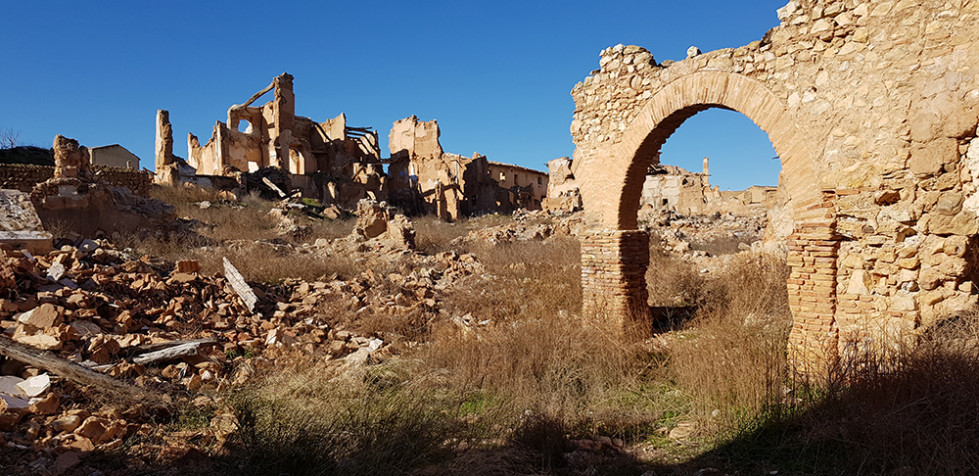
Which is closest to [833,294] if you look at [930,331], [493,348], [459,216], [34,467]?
[930,331]

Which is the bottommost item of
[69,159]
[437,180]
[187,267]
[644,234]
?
[187,267]

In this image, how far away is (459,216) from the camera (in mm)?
28781

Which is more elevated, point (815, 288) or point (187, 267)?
point (187, 267)

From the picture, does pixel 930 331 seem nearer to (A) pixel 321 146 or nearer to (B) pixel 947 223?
(B) pixel 947 223

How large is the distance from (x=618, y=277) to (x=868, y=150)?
10.2ft

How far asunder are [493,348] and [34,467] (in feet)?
12.6

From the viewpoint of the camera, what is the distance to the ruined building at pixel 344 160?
28.6 m

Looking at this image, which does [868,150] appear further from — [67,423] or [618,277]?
[67,423]

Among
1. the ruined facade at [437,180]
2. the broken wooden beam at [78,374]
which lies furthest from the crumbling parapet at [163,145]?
the broken wooden beam at [78,374]

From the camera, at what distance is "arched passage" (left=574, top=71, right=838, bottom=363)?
5.02 m

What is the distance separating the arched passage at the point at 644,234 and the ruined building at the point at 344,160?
21062 millimetres

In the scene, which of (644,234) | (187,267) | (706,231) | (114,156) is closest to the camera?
(644,234)

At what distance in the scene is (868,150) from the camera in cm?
477

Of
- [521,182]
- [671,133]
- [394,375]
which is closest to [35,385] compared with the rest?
[394,375]
